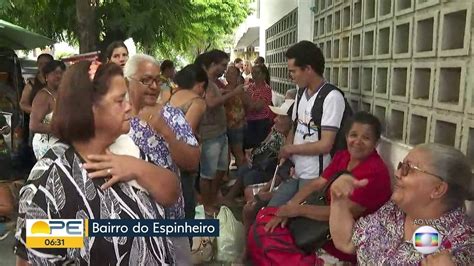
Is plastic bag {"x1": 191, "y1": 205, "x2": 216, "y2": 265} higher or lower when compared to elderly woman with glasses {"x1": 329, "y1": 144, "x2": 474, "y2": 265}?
lower

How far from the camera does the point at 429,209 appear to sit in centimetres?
201

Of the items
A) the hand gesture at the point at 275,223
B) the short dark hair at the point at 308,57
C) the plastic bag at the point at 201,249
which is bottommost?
the plastic bag at the point at 201,249

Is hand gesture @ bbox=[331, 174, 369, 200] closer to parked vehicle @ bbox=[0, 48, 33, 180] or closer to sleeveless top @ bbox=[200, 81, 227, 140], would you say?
sleeveless top @ bbox=[200, 81, 227, 140]

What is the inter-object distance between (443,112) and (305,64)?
1104mm

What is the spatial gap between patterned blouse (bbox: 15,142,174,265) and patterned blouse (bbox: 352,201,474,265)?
3.10 ft

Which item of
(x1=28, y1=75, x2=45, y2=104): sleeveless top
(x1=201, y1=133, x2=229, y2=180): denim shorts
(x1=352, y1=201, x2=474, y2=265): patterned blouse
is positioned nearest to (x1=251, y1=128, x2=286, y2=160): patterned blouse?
(x1=201, y1=133, x2=229, y2=180): denim shorts

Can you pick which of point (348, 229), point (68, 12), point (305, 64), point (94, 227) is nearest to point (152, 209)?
point (94, 227)

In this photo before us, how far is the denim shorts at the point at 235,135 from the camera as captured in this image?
20.3 feet

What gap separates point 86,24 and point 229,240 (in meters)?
5.21

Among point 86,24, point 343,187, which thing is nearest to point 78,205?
point 343,187

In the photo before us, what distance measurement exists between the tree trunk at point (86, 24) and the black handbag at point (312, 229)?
5.90 meters

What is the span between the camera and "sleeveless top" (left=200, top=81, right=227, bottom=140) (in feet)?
17.1

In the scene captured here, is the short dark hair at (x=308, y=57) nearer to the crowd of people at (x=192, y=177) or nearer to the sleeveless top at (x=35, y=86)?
the crowd of people at (x=192, y=177)

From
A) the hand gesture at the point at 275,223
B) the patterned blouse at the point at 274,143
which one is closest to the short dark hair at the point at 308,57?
the hand gesture at the point at 275,223
